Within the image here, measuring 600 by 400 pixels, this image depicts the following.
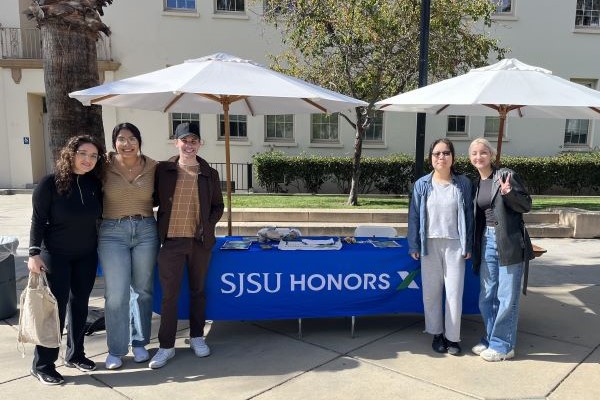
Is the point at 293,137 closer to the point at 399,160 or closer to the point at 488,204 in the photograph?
the point at 399,160

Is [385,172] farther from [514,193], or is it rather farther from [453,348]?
[514,193]

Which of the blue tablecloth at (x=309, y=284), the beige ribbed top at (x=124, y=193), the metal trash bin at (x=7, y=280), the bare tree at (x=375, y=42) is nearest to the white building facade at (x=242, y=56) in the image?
the bare tree at (x=375, y=42)

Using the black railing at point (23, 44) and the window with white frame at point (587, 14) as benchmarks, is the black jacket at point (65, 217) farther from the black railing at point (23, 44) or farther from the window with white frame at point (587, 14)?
the window with white frame at point (587, 14)

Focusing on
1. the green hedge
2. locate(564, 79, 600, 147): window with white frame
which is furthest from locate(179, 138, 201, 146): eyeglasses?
locate(564, 79, 600, 147): window with white frame

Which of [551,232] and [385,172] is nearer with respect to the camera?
[551,232]

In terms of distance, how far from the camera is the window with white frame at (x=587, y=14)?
15812 millimetres

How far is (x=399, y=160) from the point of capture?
14.0 metres

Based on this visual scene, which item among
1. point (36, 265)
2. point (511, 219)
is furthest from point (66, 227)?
point (511, 219)

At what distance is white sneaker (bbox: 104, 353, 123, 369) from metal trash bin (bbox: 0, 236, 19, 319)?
1775 mm

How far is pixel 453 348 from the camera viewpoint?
13.6 ft

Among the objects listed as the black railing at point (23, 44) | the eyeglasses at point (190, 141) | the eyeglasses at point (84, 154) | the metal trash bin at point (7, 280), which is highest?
the black railing at point (23, 44)

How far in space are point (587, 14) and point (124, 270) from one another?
1778 centimetres

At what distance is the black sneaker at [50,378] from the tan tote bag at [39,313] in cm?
26

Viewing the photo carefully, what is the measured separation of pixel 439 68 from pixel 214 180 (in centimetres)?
733
